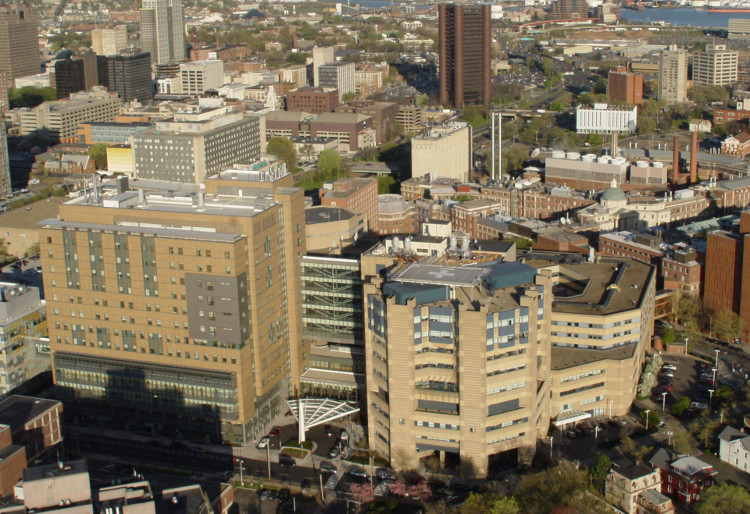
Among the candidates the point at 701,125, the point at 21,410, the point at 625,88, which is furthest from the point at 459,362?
the point at 625,88

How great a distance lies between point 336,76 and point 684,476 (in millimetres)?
80039

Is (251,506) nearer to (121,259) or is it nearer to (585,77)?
(121,259)

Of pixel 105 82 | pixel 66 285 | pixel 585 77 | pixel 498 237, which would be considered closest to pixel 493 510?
pixel 66 285

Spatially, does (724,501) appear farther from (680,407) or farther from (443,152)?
(443,152)

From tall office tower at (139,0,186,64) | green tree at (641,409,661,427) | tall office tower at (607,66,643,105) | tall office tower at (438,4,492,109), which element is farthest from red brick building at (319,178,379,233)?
tall office tower at (139,0,186,64)

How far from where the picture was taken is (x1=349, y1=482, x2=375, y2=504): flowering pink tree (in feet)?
97.2

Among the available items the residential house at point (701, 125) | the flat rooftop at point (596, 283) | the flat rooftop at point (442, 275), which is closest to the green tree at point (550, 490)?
the flat rooftop at point (442, 275)

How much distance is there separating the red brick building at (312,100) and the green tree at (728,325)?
56.9m

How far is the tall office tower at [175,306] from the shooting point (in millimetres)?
32812

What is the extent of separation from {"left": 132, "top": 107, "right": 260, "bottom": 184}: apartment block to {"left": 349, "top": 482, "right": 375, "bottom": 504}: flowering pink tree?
40.7 metres

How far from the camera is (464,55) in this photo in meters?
99.9

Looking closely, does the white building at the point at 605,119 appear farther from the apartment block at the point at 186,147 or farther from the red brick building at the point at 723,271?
the red brick building at the point at 723,271

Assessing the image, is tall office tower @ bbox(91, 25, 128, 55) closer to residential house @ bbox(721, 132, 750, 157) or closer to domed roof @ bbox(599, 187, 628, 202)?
residential house @ bbox(721, 132, 750, 157)

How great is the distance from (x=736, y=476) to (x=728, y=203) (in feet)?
101
